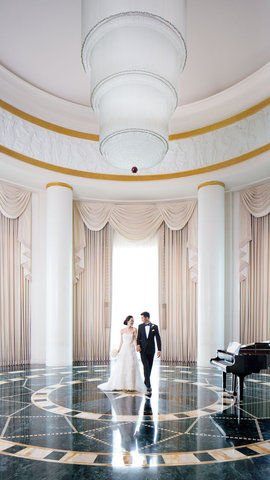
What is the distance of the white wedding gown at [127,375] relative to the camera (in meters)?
7.95

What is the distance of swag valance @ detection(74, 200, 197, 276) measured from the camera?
13094mm

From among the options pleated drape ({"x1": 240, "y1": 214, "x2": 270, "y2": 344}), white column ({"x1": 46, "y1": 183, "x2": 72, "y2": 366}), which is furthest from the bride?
pleated drape ({"x1": 240, "y1": 214, "x2": 270, "y2": 344})

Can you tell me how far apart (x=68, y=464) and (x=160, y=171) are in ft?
30.2

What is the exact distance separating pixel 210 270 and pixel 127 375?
15.1ft

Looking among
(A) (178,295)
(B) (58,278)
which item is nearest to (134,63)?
(B) (58,278)

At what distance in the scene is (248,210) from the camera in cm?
1197

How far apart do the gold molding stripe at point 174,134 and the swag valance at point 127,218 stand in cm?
218

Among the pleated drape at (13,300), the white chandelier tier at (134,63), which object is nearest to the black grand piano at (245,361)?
the white chandelier tier at (134,63)

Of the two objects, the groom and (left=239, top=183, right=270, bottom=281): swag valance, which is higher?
(left=239, top=183, right=270, bottom=281): swag valance

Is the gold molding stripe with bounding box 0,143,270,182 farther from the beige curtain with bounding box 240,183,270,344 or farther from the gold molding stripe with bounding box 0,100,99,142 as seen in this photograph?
the beige curtain with bounding box 240,183,270,344

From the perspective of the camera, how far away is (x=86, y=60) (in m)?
6.66

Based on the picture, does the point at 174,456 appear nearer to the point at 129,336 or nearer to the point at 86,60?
the point at 129,336

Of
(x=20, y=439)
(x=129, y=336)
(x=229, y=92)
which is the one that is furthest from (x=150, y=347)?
(x=229, y=92)

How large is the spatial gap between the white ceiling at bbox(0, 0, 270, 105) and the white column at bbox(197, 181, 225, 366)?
2.83 m
